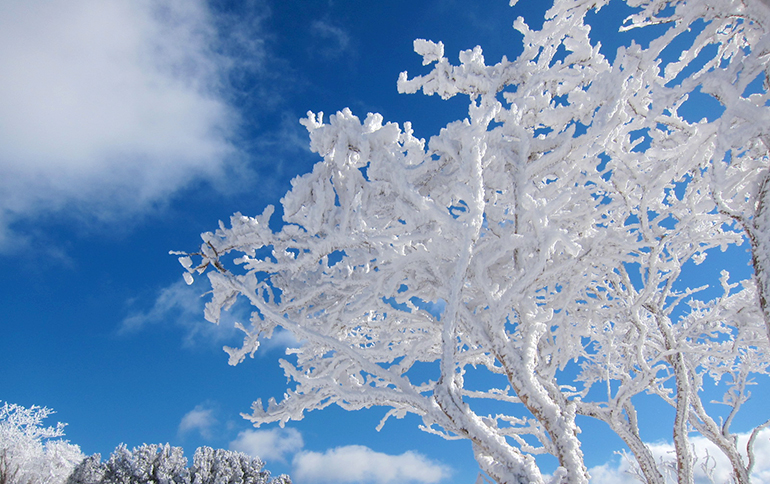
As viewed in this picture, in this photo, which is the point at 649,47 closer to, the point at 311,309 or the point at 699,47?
the point at 699,47

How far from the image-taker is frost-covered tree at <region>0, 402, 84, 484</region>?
1861 cm

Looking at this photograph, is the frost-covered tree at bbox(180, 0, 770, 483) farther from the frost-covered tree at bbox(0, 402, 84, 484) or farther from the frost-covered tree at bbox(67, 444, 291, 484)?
the frost-covered tree at bbox(0, 402, 84, 484)

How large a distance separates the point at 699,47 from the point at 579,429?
4.15m

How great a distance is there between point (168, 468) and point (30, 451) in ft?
29.5

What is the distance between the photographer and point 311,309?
540cm

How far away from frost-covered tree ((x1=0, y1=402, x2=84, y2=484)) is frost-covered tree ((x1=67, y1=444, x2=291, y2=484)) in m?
4.55

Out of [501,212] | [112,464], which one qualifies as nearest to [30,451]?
[112,464]

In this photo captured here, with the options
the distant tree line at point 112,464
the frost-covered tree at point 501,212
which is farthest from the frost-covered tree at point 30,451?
the frost-covered tree at point 501,212

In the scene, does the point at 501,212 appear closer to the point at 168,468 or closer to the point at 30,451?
the point at 168,468

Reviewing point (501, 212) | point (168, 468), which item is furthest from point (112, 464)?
point (501, 212)

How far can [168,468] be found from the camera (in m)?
16.9

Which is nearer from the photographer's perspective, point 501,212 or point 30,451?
point 501,212

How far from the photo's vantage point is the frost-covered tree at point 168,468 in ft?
53.9

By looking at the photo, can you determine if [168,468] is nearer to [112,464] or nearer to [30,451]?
[112,464]
